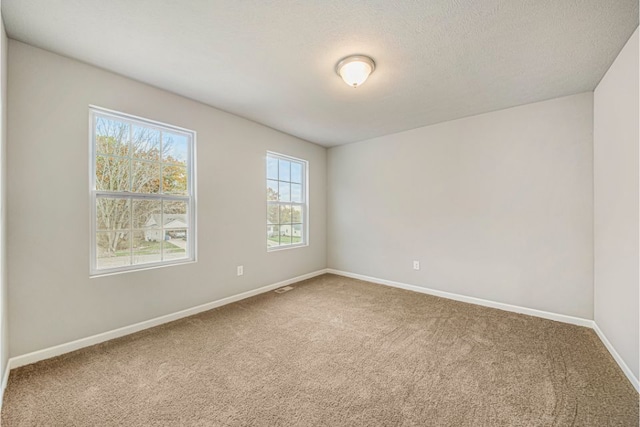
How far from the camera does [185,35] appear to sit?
6.08 feet

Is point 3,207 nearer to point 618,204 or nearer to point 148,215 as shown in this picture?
point 148,215

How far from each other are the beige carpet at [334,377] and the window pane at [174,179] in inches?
55.7

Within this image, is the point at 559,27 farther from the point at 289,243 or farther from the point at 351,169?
the point at 289,243

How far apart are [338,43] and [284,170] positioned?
2.47 metres

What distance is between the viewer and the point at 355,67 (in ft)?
6.95

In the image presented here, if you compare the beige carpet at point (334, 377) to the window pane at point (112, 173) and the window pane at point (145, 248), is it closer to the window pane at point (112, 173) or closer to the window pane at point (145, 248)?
the window pane at point (145, 248)

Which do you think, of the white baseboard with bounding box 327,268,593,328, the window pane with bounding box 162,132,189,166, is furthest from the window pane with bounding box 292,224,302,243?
the window pane with bounding box 162,132,189,166

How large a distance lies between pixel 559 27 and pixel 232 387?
128 inches

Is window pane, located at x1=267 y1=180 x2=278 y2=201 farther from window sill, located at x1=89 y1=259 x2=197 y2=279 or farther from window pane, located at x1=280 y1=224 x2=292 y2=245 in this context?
window sill, located at x1=89 y1=259 x2=197 y2=279

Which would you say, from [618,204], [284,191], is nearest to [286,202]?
[284,191]

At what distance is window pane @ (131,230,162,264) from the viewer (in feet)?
8.45

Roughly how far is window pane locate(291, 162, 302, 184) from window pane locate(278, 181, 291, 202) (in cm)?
18

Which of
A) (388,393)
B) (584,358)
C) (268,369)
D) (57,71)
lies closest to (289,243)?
(268,369)

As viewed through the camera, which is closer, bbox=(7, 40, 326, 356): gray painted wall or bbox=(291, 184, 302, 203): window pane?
bbox=(7, 40, 326, 356): gray painted wall
